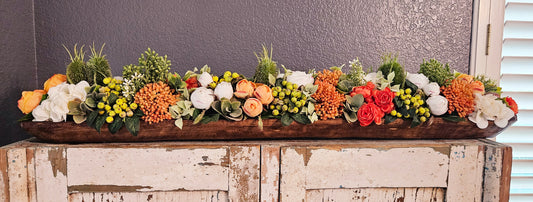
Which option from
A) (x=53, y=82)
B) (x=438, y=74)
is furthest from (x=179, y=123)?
(x=438, y=74)

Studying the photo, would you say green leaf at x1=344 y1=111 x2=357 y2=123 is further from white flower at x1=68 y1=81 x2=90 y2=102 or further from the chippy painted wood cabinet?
white flower at x1=68 y1=81 x2=90 y2=102

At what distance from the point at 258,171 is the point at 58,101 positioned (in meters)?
0.55

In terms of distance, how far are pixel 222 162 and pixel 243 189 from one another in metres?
0.09

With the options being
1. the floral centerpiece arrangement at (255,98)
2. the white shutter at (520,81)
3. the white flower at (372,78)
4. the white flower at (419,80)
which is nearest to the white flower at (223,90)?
the floral centerpiece arrangement at (255,98)

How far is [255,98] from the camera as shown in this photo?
0.83 metres

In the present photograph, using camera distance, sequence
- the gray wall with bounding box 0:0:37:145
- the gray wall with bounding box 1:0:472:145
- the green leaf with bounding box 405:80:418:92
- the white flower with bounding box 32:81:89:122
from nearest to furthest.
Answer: the white flower with bounding box 32:81:89:122
the green leaf with bounding box 405:80:418:92
the gray wall with bounding box 0:0:37:145
the gray wall with bounding box 1:0:472:145

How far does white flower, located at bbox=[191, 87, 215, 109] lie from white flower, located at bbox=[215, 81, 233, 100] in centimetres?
2

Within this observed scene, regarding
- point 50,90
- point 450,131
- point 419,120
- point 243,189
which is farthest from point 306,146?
point 50,90

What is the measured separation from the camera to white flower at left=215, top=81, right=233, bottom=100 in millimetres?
830

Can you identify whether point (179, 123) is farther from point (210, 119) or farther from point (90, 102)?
point (90, 102)

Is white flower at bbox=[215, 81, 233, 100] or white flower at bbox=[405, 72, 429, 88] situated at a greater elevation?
white flower at bbox=[405, 72, 429, 88]

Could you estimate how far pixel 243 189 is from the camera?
833 mm

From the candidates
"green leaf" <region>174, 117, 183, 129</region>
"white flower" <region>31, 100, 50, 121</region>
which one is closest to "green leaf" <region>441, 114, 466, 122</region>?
"green leaf" <region>174, 117, 183, 129</region>

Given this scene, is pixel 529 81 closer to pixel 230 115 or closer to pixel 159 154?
pixel 230 115
